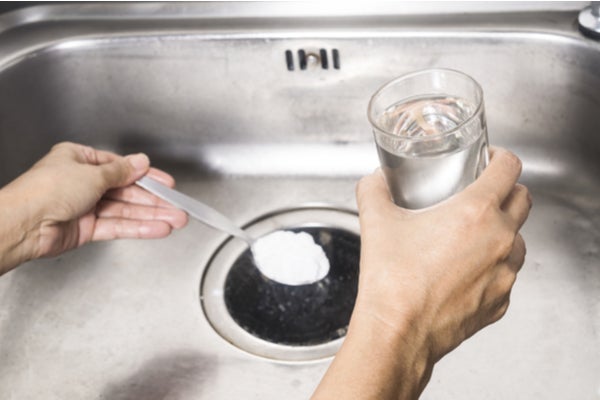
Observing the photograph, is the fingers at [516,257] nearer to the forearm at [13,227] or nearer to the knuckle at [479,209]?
the knuckle at [479,209]

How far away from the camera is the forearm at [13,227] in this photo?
73 cm

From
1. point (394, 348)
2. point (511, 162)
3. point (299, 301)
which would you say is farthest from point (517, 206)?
point (299, 301)

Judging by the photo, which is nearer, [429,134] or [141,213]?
[429,134]

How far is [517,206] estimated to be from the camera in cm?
56

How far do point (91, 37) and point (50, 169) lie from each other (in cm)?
22

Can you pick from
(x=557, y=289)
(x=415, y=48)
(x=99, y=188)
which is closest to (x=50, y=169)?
(x=99, y=188)

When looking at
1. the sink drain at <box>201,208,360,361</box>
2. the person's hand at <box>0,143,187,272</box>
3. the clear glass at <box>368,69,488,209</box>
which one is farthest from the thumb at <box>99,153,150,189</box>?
the clear glass at <box>368,69,488,209</box>

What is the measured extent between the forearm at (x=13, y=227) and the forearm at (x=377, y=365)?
0.36m

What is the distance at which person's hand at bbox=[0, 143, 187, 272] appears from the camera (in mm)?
751

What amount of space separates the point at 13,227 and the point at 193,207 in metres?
0.19

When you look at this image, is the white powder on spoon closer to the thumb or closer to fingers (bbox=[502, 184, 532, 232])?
the thumb

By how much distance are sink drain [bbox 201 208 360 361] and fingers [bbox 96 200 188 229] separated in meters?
0.06

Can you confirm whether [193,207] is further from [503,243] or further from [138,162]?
[503,243]

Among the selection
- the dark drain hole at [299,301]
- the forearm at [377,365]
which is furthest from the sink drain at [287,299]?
the forearm at [377,365]
